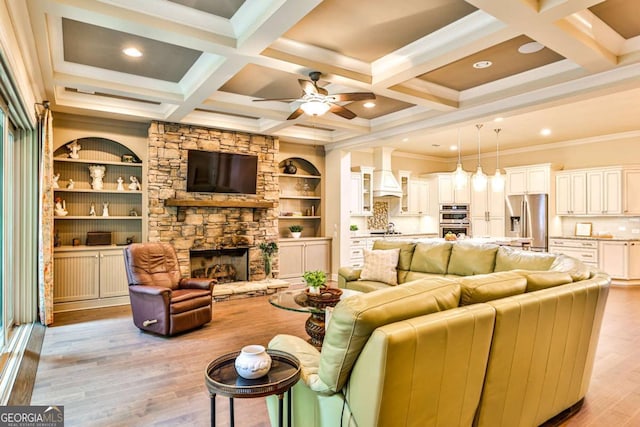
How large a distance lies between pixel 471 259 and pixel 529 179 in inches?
201

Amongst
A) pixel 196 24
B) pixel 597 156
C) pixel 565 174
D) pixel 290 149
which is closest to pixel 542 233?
pixel 565 174

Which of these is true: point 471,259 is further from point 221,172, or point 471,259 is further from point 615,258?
point 615,258


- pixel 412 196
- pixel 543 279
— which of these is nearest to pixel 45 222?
pixel 543 279

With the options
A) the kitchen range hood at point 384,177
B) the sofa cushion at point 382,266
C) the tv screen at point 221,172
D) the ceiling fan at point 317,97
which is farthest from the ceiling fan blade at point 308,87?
the kitchen range hood at point 384,177

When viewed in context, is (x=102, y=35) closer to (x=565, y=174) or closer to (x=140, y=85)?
(x=140, y=85)

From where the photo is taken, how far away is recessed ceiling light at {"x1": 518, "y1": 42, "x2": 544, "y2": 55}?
3650 millimetres

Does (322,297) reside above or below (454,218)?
below

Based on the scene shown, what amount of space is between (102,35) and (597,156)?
29.0 ft

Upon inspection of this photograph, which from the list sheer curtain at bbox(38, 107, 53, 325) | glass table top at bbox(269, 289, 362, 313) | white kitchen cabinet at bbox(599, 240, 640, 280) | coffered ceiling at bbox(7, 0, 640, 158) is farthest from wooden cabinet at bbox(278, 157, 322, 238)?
white kitchen cabinet at bbox(599, 240, 640, 280)

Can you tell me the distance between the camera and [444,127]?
5.66 m

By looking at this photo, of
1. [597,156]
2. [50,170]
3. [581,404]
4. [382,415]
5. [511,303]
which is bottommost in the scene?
[581,404]

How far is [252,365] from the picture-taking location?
188 cm

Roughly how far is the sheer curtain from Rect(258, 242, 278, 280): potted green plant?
10.5 ft

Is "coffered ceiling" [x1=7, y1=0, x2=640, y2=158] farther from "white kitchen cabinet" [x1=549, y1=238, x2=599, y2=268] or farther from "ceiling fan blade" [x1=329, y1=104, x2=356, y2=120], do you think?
"white kitchen cabinet" [x1=549, y1=238, x2=599, y2=268]
